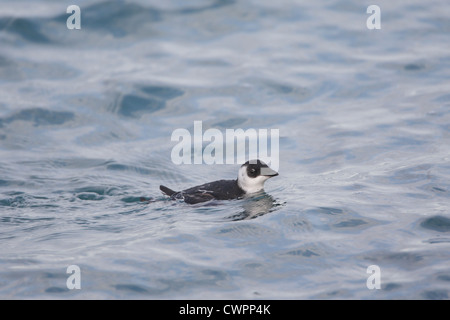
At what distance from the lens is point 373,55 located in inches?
688

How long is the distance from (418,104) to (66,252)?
8.83 m

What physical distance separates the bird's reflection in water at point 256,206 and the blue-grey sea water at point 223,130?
5 cm

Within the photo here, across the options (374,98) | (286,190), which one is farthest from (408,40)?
(286,190)

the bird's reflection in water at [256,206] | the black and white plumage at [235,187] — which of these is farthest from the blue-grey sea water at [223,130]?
the black and white plumage at [235,187]

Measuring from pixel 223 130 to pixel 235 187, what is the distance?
348 cm

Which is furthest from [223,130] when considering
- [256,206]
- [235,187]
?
[256,206]

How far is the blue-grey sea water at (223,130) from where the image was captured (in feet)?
27.7

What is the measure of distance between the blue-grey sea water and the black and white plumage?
22 centimetres

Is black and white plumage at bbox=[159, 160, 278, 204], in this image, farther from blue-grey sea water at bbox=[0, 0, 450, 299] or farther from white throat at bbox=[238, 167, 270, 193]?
blue-grey sea water at bbox=[0, 0, 450, 299]

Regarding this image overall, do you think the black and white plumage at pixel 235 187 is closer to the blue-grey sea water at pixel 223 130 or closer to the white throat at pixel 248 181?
the white throat at pixel 248 181

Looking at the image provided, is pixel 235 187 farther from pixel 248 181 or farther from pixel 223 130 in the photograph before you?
pixel 223 130

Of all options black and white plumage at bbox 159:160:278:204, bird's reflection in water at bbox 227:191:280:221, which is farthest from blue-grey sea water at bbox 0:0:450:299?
black and white plumage at bbox 159:160:278:204

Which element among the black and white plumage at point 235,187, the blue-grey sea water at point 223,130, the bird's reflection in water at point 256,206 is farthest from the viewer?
the black and white plumage at point 235,187

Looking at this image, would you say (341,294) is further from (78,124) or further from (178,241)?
(78,124)
